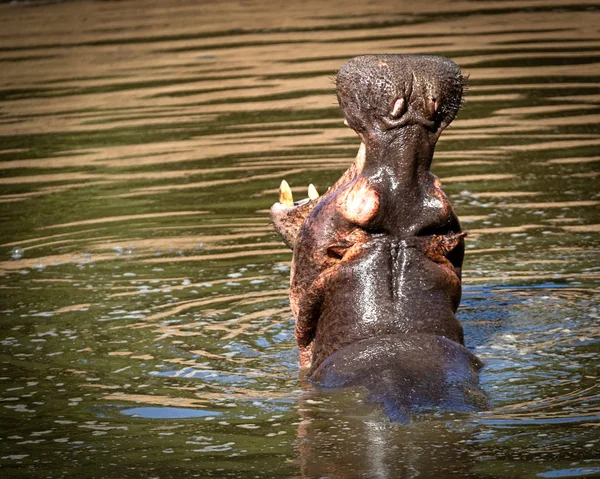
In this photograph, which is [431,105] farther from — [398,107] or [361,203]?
[361,203]

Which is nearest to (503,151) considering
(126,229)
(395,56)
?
(126,229)

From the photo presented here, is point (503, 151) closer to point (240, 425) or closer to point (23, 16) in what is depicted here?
point (240, 425)

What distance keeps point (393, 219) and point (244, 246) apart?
3.48 meters

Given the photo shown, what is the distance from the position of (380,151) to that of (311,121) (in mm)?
7374

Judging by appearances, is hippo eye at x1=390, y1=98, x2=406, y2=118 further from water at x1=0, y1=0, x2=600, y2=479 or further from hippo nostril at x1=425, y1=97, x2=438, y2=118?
water at x1=0, y1=0, x2=600, y2=479

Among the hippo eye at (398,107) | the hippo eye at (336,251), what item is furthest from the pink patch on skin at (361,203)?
the hippo eye at (398,107)

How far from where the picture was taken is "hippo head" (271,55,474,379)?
19.1 ft

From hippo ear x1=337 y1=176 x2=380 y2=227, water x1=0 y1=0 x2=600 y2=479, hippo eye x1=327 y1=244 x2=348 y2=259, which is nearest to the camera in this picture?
water x1=0 y1=0 x2=600 y2=479

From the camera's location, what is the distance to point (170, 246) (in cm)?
931

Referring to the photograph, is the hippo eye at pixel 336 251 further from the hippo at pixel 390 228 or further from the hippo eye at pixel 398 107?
the hippo eye at pixel 398 107

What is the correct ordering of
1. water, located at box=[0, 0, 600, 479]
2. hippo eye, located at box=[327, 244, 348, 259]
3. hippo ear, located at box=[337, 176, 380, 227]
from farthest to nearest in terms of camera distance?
1. hippo eye, located at box=[327, 244, 348, 259]
2. hippo ear, located at box=[337, 176, 380, 227]
3. water, located at box=[0, 0, 600, 479]

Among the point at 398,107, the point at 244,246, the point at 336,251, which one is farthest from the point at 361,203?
the point at 244,246

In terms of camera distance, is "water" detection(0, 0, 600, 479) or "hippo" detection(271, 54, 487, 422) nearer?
"water" detection(0, 0, 600, 479)

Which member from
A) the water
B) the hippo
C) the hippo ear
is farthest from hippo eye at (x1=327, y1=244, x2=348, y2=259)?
the water
